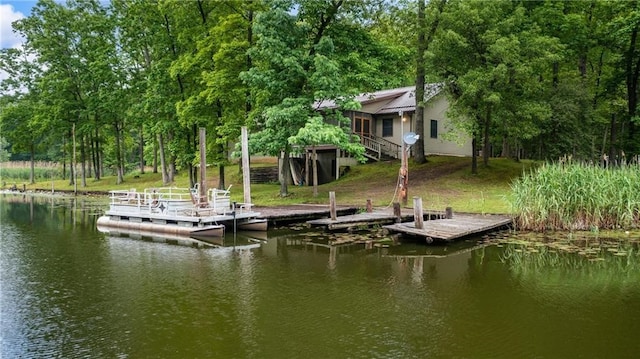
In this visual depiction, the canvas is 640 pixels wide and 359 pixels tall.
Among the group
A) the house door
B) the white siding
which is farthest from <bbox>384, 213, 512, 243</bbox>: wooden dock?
the white siding

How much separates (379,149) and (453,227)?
17972mm

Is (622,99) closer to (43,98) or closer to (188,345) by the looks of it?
(188,345)

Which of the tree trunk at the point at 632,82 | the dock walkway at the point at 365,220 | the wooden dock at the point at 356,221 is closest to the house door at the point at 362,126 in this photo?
the dock walkway at the point at 365,220

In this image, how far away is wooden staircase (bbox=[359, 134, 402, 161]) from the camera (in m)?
33.4

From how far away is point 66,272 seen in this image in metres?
11.9

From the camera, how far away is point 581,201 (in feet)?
52.6

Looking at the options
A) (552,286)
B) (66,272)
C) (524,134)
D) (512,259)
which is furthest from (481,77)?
(66,272)

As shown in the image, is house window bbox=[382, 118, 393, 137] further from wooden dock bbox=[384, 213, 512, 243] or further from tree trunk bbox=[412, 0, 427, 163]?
wooden dock bbox=[384, 213, 512, 243]

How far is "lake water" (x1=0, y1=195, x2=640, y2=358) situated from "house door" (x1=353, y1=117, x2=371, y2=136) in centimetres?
1911

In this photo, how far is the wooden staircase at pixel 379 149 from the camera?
3340 cm

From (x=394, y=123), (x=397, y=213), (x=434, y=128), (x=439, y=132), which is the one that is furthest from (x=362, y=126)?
(x=397, y=213)

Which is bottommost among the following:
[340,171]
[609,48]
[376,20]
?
[340,171]

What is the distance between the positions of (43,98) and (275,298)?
4091 cm

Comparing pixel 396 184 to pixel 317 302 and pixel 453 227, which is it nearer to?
pixel 453 227
